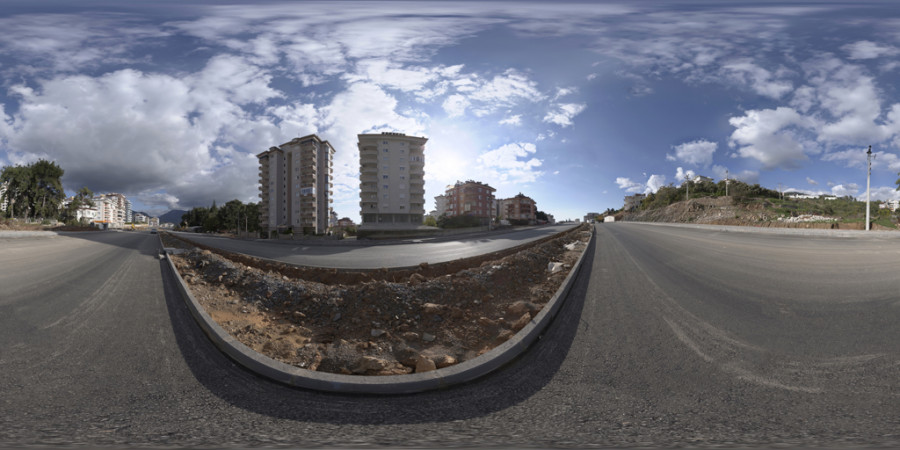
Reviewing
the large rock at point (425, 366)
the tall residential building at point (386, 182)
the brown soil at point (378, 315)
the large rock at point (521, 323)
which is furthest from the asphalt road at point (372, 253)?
the tall residential building at point (386, 182)

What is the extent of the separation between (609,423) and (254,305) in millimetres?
6741

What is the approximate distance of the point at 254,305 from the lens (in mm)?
7031

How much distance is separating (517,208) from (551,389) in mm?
105404

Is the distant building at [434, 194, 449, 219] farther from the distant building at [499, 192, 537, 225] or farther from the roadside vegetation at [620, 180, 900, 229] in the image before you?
the roadside vegetation at [620, 180, 900, 229]

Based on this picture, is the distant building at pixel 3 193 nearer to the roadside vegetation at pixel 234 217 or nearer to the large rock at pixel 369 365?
the roadside vegetation at pixel 234 217

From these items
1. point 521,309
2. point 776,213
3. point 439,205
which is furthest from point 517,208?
point 521,309

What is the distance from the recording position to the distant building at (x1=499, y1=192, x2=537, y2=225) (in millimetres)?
106250

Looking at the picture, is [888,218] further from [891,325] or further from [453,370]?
[453,370]

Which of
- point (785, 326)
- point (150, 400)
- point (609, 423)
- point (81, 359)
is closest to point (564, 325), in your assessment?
point (609, 423)

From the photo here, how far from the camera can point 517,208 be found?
106 m

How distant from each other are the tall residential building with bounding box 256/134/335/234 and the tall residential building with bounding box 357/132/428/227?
10321mm

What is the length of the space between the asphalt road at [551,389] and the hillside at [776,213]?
113ft

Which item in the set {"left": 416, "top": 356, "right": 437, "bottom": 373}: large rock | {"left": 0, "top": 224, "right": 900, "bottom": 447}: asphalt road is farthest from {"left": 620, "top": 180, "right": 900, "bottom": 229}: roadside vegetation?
{"left": 416, "top": 356, "right": 437, "bottom": 373}: large rock

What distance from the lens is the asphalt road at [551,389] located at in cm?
270
